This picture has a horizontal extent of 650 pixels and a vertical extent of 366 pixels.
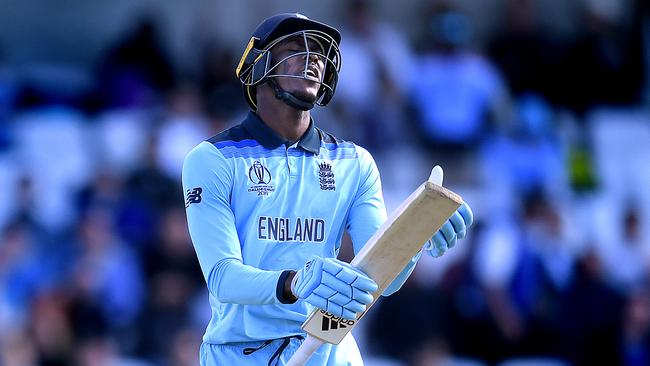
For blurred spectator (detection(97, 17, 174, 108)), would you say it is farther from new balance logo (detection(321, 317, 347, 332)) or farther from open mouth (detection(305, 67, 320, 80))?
new balance logo (detection(321, 317, 347, 332))

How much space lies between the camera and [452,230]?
14.0ft

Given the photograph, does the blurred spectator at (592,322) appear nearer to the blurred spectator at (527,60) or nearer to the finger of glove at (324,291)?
the blurred spectator at (527,60)

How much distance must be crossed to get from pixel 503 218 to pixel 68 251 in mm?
3115

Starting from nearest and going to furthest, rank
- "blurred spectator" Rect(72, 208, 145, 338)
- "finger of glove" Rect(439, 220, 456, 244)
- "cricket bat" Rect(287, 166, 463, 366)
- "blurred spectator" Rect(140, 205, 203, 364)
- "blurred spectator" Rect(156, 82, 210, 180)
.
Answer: "cricket bat" Rect(287, 166, 463, 366)
"finger of glove" Rect(439, 220, 456, 244)
"blurred spectator" Rect(140, 205, 203, 364)
"blurred spectator" Rect(72, 208, 145, 338)
"blurred spectator" Rect(156, 82, 210, 180)

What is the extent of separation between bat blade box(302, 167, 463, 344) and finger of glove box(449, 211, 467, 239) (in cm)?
20

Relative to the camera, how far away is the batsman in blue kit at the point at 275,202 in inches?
169

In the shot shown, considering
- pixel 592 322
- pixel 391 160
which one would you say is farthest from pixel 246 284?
pixel 391 160

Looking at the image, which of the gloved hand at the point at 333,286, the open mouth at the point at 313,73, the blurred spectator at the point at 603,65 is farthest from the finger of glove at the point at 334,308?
the blurred spectator at the point at 603,65

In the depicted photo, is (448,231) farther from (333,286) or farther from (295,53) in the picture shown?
(295,53)

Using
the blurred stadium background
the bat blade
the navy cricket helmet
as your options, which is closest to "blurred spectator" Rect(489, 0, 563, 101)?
the blurred stadium background

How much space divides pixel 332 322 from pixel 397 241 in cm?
31

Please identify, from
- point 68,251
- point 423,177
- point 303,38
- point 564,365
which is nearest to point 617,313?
point 564,365

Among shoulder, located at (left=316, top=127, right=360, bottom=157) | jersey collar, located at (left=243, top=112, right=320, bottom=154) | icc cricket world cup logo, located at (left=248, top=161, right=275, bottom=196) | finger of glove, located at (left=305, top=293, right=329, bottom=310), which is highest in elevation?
jersey collar, located at (left=243, top=112, right=320, bottom=154)

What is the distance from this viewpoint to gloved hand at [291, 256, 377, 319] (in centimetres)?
390
